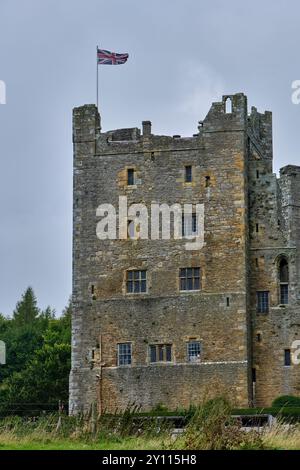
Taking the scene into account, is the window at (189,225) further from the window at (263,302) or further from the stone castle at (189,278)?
the window at (263,302)

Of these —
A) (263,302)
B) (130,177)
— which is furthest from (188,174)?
(263,302)

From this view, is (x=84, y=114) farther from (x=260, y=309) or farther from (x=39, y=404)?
(x=39, y=404)

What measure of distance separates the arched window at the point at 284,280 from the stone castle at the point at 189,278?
0.16 ft

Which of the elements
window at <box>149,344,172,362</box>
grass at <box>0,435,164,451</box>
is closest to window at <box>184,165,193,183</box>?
window at <box>149,344,172,362</box>

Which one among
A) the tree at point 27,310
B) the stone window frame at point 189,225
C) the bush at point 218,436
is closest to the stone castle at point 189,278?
the stone window frame at point 189,225

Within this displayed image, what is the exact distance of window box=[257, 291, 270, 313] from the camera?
66.0 m

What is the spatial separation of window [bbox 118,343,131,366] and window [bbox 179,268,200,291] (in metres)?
3.76

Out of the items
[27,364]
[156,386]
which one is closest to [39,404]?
[27,364]

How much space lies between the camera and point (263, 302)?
6612 cm

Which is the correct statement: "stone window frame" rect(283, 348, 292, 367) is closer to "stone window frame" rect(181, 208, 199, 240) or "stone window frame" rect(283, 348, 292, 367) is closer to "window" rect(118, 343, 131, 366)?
"stone window frame" rect(181, 208, 199, 240)

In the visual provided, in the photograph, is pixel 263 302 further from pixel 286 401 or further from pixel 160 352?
pixel 160 352

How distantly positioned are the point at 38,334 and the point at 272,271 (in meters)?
38.3

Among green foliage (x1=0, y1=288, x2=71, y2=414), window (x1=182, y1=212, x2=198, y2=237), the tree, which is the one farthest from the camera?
the tree

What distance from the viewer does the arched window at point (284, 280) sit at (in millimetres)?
65875
